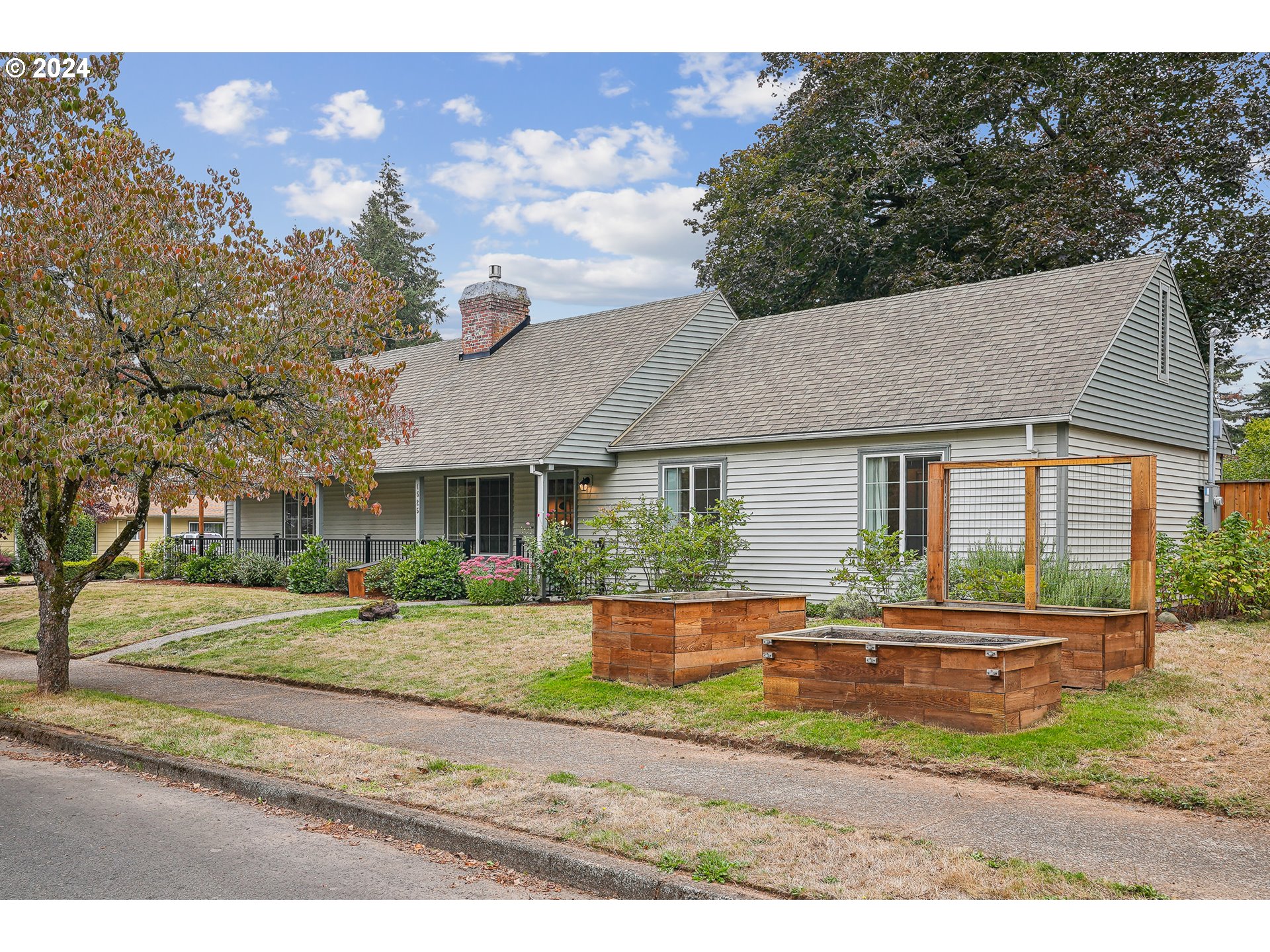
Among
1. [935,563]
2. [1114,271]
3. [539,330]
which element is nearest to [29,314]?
[935,563]

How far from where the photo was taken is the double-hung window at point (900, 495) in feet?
49.7

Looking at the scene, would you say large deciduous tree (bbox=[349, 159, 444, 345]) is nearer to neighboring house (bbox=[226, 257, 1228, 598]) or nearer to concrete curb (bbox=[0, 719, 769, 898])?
neighboring house (bbox=[226, 257, 1228, 598])

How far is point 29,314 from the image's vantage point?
29.3 ft

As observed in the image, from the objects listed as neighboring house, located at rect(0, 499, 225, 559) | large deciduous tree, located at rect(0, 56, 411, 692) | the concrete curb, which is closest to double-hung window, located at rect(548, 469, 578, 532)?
large deciduous tree, located at rect(0, 56, 411, 692)

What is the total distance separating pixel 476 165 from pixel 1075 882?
24.0m

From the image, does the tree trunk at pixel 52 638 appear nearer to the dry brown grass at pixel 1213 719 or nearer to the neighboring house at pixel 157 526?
the dry brown grass at pixel 1213 719

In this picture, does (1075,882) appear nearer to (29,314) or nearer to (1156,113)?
(29,314)

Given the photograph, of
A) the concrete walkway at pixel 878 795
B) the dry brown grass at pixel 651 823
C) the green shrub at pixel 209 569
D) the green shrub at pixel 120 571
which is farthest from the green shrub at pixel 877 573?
the green shrub at pixel 120 571

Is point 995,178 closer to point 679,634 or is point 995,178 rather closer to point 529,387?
point 529,387

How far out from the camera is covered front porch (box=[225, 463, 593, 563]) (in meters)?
20.8

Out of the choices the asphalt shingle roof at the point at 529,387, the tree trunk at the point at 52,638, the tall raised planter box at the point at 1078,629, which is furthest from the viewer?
the asphalt shingle roof at the point at 529,387

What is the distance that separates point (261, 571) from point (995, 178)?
69.5ft

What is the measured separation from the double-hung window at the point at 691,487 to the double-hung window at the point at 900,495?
116 inches

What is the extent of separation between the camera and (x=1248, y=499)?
1677 centimetres
